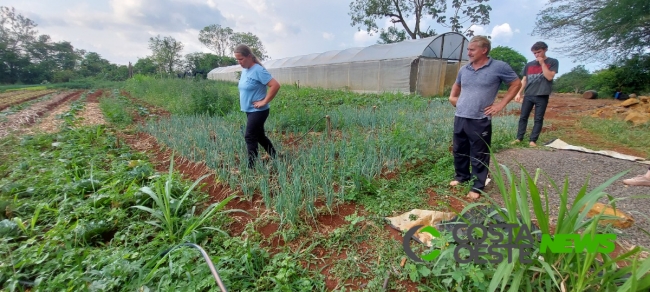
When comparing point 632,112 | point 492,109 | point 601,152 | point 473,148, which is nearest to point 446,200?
point 473,148

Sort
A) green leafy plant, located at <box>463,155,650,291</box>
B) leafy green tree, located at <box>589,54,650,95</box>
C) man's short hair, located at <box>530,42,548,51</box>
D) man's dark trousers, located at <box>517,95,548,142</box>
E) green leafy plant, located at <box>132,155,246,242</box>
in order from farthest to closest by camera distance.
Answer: leafy green tree, located at <box>589,54,650,95</box>
man's dark trousers, located at <box>517,95,548,142</box>
man's short hair, located at <box>530,42,548,51</box>
green leafy plant, located at <box>132,155,246,242</box>
green leafy plant, located at <box>463,155,650,291</box>

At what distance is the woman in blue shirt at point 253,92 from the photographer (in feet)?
7.86

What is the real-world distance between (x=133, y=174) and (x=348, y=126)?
2859 mm

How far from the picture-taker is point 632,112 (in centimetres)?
547

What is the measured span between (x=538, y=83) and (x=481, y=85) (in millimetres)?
2062

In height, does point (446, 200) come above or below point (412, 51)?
below

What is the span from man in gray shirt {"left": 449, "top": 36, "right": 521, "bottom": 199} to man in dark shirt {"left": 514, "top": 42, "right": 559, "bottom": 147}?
147 cm

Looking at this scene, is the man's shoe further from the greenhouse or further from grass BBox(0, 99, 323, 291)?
the greenhouse

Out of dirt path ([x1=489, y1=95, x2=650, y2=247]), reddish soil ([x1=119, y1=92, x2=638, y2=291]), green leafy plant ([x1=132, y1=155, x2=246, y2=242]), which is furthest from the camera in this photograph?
dirt path ([x1=489, y1=95, x2=650, y2=247])

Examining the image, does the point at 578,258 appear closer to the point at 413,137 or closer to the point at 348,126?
the point at 413,137

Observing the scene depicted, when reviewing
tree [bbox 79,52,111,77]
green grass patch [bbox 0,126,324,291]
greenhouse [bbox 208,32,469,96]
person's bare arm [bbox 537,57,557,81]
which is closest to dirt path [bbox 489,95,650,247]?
person's bare arm [bbox 537,57,557,81]

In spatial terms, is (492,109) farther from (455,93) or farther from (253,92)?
(253,92)

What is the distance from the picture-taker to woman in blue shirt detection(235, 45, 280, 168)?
7.86ft

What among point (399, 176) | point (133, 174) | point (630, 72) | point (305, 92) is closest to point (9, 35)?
point (305, 92)
